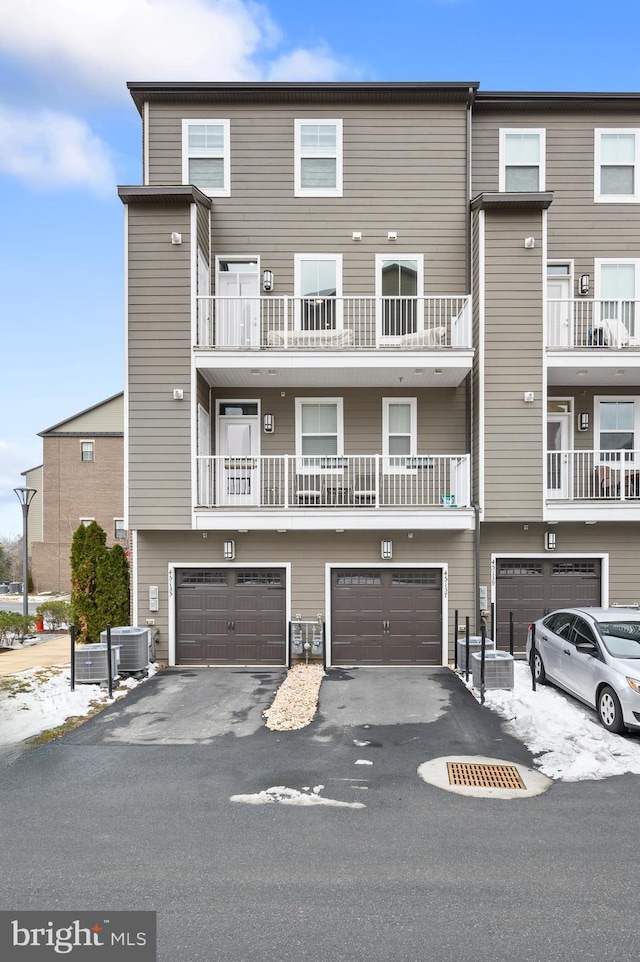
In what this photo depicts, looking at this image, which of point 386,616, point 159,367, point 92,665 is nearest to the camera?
point 92,665

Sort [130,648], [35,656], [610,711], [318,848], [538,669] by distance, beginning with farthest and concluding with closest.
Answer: [35,656], [130,648], [538,669], [610,711], [318,848]

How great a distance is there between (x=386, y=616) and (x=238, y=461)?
14.5 feet

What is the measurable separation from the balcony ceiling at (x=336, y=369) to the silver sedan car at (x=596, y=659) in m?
5.07

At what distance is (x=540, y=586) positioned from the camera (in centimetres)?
1184

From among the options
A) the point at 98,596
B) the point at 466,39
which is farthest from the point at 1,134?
the point at 98,596

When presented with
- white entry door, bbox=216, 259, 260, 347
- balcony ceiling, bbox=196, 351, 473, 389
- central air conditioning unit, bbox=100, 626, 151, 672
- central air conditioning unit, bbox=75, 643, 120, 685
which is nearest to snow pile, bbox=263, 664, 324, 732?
central air conditioning unit, bbox=100, 626, 151, 672

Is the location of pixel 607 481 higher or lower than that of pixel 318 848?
higher

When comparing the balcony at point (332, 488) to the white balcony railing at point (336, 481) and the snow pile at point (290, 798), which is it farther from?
the snow pile at point (290, 798)

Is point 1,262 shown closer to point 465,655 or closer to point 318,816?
point 465,655

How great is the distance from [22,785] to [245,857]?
2.98 meters

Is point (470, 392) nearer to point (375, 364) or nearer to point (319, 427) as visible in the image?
point (375, 364)

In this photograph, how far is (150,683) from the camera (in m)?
10.1

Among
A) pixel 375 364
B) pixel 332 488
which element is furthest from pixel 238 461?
pixel 375 364

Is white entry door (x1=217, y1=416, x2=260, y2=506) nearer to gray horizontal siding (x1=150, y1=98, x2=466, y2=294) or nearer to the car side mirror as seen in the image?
gray horizontal siding (x1=150, y1=98, x2=466, y2=294)
